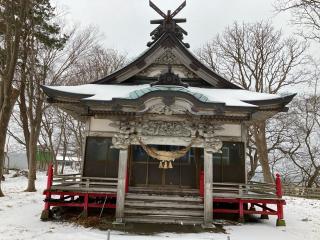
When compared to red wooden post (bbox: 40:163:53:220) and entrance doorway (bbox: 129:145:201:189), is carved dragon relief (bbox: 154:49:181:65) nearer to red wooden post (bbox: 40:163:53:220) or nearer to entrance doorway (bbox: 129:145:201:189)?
entrance doorway (bbox: 129:145:201:189)

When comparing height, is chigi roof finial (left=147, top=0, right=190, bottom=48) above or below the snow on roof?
above

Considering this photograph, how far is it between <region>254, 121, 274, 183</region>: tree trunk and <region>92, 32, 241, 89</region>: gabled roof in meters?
12.0

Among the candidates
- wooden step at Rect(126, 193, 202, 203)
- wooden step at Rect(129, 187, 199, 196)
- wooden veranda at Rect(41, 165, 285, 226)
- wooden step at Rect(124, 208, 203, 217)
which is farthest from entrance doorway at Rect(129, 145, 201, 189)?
wooden step at Rect(124, 208, 203, 217)

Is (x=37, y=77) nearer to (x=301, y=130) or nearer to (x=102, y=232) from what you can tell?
(x=102, y=232)

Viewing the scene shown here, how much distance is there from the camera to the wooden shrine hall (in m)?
10.6

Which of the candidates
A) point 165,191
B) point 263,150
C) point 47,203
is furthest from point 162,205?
point 263,150

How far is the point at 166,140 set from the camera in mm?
10867

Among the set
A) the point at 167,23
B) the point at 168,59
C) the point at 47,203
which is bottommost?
the point at 47,203

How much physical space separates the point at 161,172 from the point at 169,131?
3.29 metres

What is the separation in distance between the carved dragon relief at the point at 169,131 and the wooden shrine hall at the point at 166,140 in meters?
0.04

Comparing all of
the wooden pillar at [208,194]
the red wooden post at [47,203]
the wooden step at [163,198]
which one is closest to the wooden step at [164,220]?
the wooden pillar at [208,194]

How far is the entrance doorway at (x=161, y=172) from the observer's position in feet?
44.1

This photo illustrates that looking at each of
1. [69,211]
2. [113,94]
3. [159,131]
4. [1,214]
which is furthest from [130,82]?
[1,214]

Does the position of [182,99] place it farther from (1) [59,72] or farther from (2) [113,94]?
(1) [59,72]
